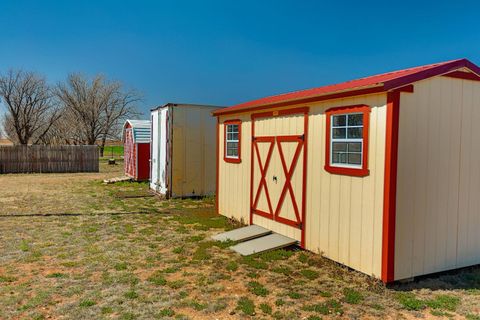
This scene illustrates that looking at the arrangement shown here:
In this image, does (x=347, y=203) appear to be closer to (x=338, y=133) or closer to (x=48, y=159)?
(x=338, y=133)

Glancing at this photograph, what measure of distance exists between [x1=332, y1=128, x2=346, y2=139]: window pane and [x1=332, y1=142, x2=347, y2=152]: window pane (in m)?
0.09

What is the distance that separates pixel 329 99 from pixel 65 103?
3623 cm

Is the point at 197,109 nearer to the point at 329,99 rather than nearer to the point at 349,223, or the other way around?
the point at 329,99

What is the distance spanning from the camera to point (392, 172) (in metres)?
4.83

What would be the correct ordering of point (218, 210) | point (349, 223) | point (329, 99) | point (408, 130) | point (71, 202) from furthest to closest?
point (71, 202) → point (218, 210) → point (329, 99) → point (349, 223) → point (408, 130)

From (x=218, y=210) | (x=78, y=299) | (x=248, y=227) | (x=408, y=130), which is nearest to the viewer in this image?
(x=78, y=299)

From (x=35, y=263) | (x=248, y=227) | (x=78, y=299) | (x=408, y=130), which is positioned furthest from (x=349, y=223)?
(x=35, y=263)

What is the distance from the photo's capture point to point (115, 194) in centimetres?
1327

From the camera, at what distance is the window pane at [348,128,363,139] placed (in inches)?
209

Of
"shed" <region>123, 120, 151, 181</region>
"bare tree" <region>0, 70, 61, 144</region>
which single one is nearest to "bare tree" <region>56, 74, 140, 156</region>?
"bare tree" <region>0, 70, 61, 144</region>

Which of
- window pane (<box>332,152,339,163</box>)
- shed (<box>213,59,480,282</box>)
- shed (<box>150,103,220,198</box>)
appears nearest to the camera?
shed (<box>213,59,480,282</box>)

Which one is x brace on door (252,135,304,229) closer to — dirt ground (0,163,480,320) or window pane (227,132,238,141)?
dirt ground (0,163,480,320)

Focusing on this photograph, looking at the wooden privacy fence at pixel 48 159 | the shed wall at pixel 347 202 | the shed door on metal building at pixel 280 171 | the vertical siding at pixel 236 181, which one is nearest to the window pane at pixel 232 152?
the vertical siding at pixel 236 181

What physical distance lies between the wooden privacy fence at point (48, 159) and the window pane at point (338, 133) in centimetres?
2014
